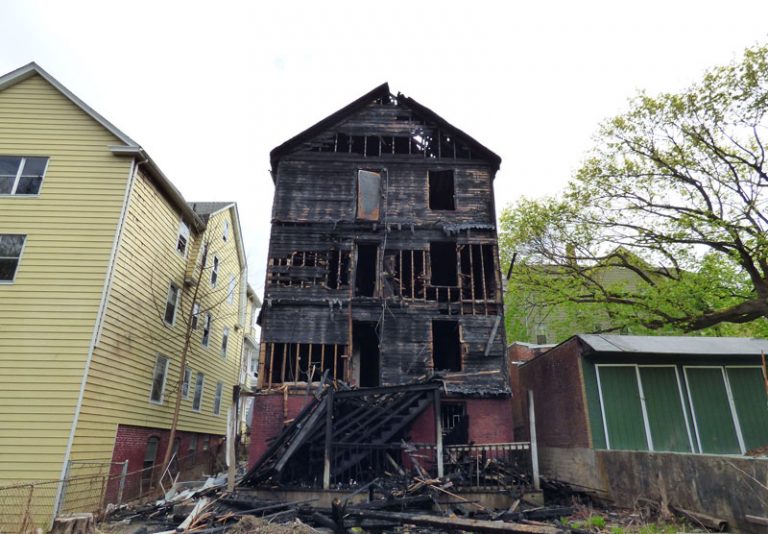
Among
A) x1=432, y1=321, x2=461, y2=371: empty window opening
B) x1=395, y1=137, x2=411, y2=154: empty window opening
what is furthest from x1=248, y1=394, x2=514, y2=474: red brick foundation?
x1=395, y1=137, x2=411, y2=154: empty window opening

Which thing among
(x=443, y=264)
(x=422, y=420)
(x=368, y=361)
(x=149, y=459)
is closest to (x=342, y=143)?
(x=443, y=264)

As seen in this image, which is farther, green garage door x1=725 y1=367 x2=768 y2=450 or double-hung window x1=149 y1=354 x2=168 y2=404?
double-hung window x1=149 y1=354 x2=168 y2=404

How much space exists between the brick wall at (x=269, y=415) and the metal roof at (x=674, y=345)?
10353 millimetres

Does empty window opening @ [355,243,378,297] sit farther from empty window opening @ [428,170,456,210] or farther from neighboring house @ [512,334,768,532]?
neighboring house @ [512,334,768,532]

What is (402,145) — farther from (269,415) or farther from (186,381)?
(186,381)

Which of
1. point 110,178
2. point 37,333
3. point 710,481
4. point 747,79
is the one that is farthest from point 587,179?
point 37,333

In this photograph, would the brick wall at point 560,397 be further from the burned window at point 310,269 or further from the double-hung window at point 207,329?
the double-hung window at point 207,329

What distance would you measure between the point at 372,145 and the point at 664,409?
1578 centimetres

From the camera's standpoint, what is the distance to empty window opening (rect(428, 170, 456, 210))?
2186 centimetres

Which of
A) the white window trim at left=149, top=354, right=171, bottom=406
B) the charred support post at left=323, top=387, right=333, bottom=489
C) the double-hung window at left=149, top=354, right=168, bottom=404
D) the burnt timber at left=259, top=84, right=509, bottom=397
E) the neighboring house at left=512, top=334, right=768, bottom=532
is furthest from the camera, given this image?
the double-hung window at left=149, top=354, right=168, bottom=404

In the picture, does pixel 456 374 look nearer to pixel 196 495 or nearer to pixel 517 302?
pixel 517 302

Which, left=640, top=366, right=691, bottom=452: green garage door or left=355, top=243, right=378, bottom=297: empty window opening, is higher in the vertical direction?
left=355, top=243, right=378, bottom=297: empty window opening

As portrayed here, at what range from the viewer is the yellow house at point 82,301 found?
13.1 meters

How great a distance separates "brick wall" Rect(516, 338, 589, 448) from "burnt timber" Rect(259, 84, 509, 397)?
1688 millimetres
